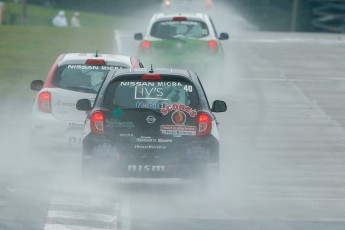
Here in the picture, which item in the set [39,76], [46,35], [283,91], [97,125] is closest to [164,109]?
[97,125]

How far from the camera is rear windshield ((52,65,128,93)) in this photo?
1803cm

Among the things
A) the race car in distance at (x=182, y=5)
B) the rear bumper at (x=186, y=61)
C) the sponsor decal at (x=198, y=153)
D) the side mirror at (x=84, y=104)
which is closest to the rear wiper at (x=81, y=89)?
the side mirror at (x=84, y=104)

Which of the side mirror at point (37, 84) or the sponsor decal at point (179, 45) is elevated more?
the side mirror at point (37, 84)

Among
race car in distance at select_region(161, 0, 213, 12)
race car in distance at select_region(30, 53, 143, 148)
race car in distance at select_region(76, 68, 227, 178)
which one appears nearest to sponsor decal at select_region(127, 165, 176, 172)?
race car in distance at select_region(76, 68, 227, 178)

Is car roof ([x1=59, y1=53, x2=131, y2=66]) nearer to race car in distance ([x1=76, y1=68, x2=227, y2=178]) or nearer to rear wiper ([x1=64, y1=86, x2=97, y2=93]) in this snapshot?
rear wiper ([x1=64, y1=86, x2=97, y2=93])

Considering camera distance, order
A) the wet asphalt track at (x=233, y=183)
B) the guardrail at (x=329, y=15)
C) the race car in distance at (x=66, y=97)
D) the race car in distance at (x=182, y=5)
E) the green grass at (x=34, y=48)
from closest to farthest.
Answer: the wet asphalt track at (x=233, y=183), the race car in distance at (x=66, y=97), the green grass at (x=34, y=48), the race car in distance at (x=182, y=5), the guardrail at (x=329, y=15)

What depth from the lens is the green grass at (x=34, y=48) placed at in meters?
30.1

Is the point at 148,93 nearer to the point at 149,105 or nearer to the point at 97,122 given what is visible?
the point at 149,105

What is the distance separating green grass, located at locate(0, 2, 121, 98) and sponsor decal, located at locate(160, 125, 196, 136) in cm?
1247

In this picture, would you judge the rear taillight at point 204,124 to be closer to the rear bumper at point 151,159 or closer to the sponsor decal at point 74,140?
the rear bumper at point 151,159

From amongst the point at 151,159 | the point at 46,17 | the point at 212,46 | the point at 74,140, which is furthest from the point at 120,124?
the point at 46,17

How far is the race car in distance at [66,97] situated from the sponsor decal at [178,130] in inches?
105

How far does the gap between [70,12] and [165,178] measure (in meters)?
60.2

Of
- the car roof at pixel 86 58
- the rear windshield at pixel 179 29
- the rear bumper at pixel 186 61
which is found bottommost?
the rear bumper at pixel 186 61
